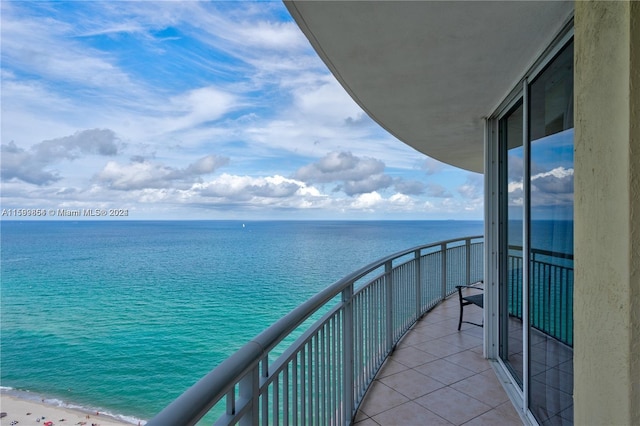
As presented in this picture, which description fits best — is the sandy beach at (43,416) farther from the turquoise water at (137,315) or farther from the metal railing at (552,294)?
the metal railing at (552,294)

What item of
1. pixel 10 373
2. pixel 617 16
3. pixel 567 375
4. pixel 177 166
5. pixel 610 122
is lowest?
pixel 10 373

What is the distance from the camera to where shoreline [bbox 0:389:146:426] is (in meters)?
10.4

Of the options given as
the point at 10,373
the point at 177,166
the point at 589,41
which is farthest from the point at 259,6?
the point at 177,166

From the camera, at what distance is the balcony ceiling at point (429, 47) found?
1.59 meters

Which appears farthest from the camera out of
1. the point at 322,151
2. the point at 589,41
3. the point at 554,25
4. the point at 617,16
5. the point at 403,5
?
the point at 322,151

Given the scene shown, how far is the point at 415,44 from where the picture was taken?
75.6 inches

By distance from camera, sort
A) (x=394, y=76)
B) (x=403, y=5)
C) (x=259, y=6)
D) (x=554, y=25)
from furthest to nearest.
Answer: (x=259, y=6) < (x=394, y=76) < (x=554, y=25) < (x=403, y=5)

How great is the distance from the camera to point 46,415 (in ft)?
36.7

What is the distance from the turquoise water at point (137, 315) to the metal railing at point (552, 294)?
12.7 m

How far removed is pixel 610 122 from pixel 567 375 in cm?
136

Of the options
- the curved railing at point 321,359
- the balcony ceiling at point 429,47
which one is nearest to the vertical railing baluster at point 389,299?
the curved railing at point 321,359

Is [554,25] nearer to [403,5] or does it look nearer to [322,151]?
[403,5]

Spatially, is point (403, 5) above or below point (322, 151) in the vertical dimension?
below

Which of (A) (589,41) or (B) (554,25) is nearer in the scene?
(A) (589,41)
